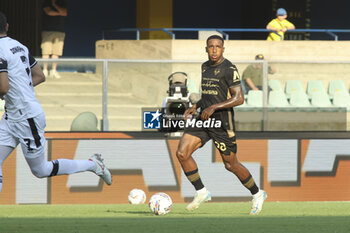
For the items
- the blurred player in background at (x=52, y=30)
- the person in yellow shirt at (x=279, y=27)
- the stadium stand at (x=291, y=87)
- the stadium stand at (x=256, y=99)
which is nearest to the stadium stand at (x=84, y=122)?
the stadium stand at (x=256, y=99)

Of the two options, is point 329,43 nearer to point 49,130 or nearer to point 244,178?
point 49,130

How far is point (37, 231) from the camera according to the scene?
8.05 meters

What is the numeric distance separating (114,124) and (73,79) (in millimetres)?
898

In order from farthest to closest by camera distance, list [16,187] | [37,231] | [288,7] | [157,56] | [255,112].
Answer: [288,7], [157,56], [255,112], [16,187], [37,231]

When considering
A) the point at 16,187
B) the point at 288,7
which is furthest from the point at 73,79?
the point at 288,7

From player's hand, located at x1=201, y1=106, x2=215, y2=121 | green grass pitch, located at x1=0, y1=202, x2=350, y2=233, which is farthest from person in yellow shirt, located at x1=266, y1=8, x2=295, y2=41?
player's hand, located at x1=201, y1=106, x2=215, y2=121

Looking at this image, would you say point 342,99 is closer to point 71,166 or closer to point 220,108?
point 220,108

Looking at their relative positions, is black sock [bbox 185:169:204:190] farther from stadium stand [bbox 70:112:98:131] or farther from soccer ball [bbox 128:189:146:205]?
stadium stand [bbox 70:112:98:131]

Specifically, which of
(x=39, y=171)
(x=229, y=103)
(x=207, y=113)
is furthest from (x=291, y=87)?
(x=39, y=171)

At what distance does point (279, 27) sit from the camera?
19.5 metres

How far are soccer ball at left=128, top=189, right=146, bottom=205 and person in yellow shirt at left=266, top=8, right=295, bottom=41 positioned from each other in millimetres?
8540

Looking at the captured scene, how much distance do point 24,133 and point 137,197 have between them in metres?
3.55

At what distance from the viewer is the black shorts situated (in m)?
9.66

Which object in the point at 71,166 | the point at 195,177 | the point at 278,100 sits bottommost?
the point at 195,177
